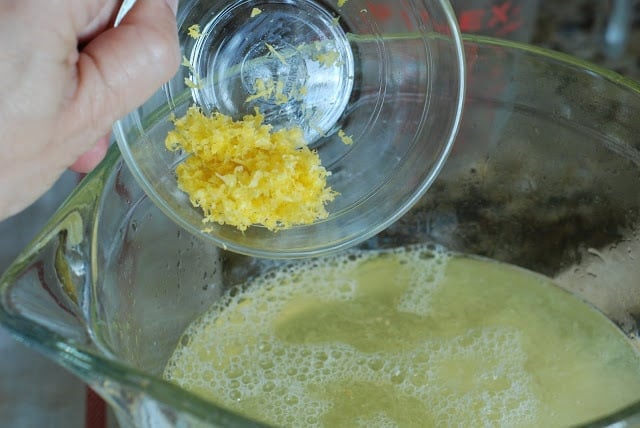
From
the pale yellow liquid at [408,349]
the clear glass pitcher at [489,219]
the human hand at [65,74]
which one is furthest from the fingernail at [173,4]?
the pale yellow liquid at [408,349]

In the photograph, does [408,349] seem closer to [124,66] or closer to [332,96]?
[332,96]

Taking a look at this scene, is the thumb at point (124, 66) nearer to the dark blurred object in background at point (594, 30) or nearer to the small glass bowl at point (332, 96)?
the small glass bowl at point (332, 96)

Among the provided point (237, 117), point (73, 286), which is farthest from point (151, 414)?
point (237, 117)

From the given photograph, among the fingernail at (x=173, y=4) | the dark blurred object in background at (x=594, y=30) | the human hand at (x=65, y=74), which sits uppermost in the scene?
the dark blurred object in background at (x=594, y=30)

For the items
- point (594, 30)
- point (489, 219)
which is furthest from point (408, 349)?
point (594, 30)

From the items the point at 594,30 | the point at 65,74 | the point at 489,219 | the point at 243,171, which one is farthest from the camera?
the point at 594,30

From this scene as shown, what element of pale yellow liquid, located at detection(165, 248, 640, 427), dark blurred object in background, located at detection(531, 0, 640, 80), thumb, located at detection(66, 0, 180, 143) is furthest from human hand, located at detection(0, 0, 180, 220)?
dark blurred object in background, located at detection(531, 0, 640, 80)

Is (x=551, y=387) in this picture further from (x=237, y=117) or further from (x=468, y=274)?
(x=237, y=117)
